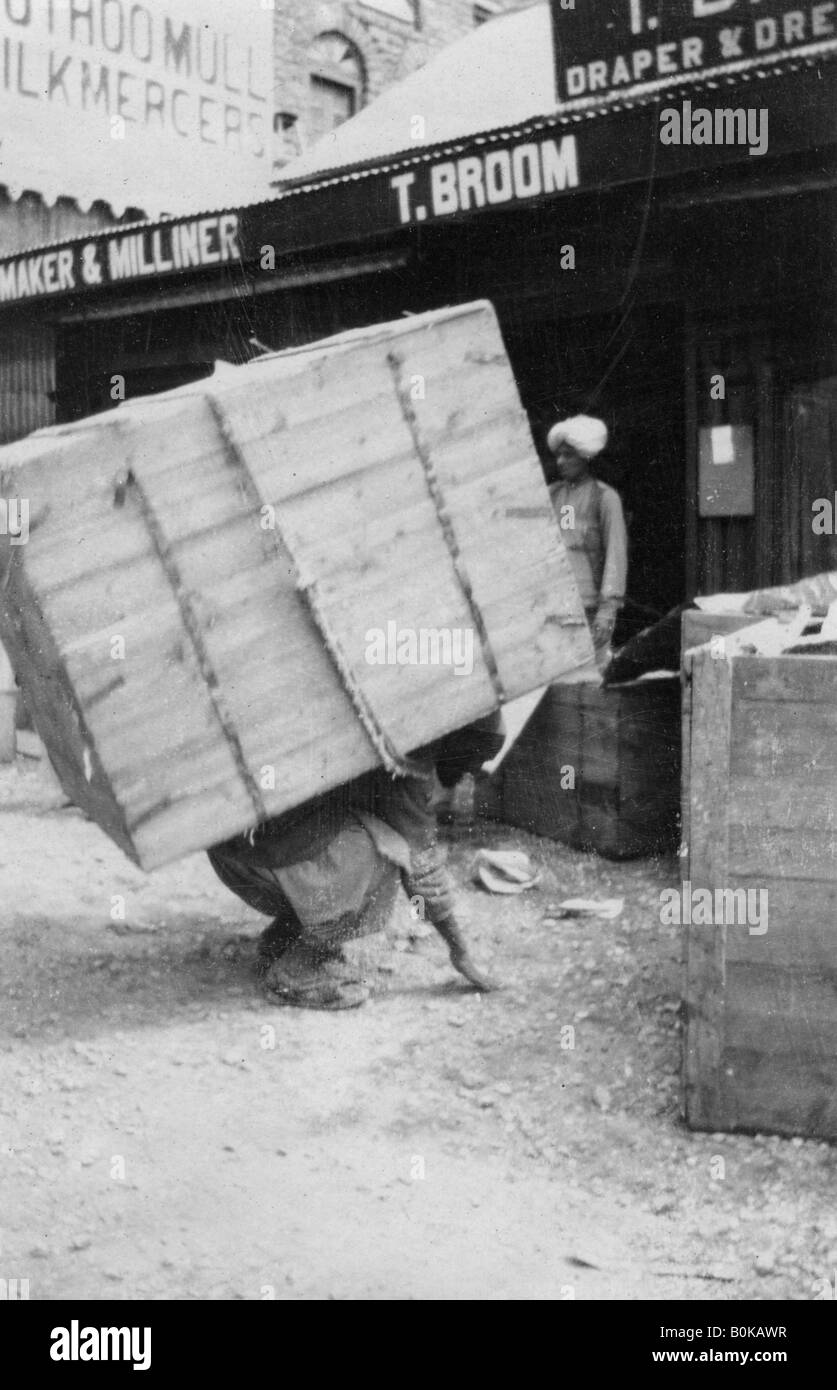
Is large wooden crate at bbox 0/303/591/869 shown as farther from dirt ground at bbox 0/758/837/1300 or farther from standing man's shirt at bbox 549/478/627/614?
standing man's shirt at bbox 549/478/627/614

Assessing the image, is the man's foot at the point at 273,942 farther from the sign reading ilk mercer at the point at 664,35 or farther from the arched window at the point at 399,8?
the arched window at the point at 399,8

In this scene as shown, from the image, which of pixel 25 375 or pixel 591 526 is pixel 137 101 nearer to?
pixel 25 375

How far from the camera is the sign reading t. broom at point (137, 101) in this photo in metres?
9.57

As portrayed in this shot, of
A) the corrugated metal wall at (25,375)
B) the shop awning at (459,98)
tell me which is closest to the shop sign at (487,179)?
the shop awning at (459,98)

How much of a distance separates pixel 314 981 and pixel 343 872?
0.36 m

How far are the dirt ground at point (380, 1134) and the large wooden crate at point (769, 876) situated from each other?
169mm

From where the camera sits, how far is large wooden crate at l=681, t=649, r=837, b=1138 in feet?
10.2

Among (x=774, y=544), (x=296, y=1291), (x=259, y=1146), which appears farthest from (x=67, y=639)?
(x=774, y=544)

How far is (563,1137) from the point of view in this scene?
340 centimetres

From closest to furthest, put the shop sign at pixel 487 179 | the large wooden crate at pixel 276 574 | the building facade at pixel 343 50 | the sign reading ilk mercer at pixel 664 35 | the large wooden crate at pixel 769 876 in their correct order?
the large wooden crate at pixel 769 876 → the large wooden crate at pixel 276 574 → the sign reading ilk mercer at pixel 664 35 → the shop sign at pixel 487 179 → the building facade at pixel 343 50

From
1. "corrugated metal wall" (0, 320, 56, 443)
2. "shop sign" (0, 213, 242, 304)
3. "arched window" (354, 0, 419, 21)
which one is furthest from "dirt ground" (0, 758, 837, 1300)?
"arched window" (354, 0, 419, 21)

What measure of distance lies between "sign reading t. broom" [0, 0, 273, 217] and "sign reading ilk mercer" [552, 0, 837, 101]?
13.8 feet

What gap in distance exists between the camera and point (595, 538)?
6363 mm

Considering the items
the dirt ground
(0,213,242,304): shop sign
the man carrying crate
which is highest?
(0,213,242,304): shop sign
